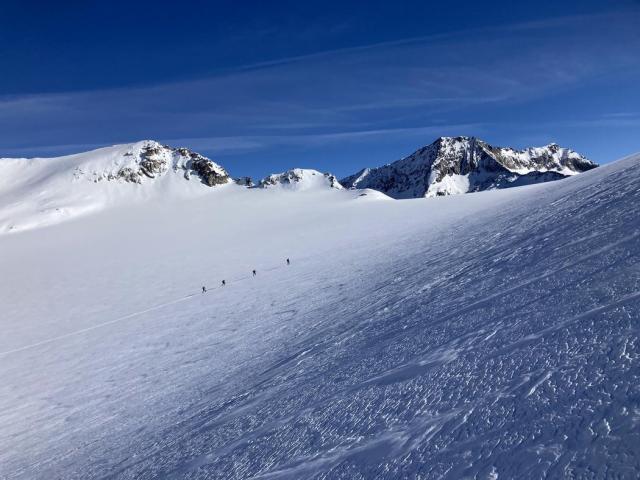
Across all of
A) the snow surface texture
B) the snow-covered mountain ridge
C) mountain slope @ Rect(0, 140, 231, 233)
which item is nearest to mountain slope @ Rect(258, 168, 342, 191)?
the snow-covered mountain ridge

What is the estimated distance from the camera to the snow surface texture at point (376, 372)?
3.61m

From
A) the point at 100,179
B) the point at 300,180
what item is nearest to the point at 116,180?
the point at 100,179

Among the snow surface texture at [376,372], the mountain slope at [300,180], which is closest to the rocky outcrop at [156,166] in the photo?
the mountain slope at [300,180]

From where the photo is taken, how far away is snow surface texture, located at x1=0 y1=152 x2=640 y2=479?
3.61 m

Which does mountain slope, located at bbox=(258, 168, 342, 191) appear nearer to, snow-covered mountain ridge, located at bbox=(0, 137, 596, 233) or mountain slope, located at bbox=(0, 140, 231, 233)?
snow-covered mountain ridge, located at bbox=(0, 137, 596, 233)

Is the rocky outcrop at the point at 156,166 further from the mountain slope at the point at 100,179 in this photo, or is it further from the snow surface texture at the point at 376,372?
the snow surface texture at the point at 376,372

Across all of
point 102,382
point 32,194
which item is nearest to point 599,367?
point 102,382

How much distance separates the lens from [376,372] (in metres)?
6.16

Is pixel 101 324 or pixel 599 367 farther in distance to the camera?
pixel 101 324

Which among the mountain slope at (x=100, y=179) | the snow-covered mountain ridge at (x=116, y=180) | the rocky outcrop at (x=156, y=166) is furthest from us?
the rocky outcrop at (x=156, y=166)

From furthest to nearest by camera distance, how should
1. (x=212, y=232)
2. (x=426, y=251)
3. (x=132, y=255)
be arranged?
(x=212, y=232), (x=132, y=255), (x=426, y=251)

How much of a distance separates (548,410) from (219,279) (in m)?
24.5

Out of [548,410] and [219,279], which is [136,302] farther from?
[548,410]

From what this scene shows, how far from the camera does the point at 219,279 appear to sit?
26.7m
